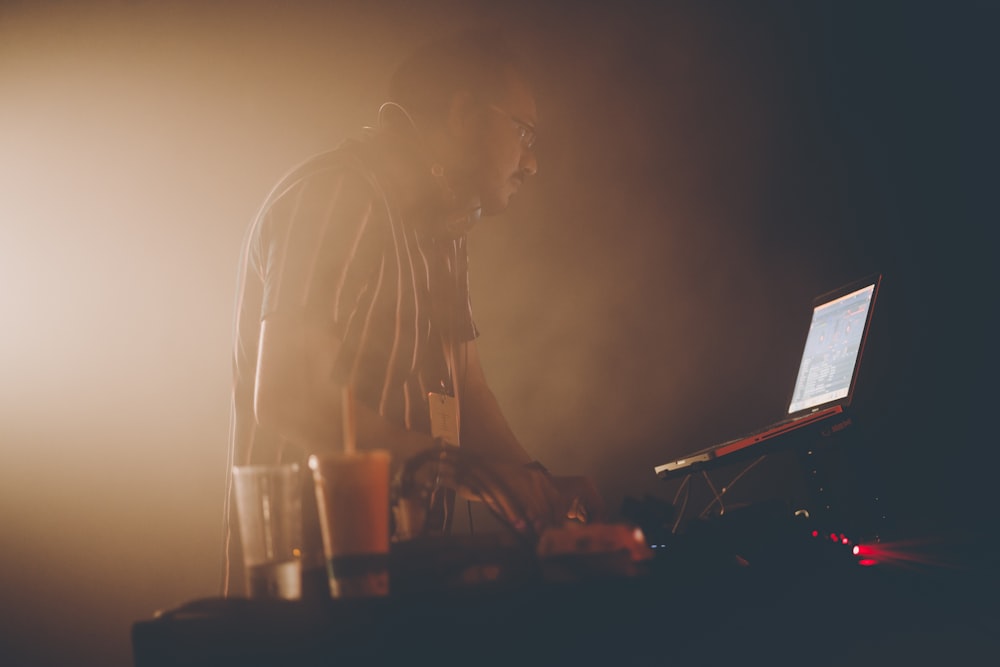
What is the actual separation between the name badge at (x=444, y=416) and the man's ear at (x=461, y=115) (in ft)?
1.83

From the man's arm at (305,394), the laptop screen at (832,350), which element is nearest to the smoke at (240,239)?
the laptop screen at (832,350)

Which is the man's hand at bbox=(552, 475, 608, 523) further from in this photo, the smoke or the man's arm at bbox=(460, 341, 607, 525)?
the smoke

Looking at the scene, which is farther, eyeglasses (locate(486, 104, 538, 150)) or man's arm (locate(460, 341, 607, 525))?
eyeglasses (locate(486, 104, 538, 150))

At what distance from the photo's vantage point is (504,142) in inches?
65.4

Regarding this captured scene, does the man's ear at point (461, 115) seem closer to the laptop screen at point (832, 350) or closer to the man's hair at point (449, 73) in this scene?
the man's hair at point (449, 73)

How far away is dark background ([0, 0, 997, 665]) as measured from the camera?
9.48 feet

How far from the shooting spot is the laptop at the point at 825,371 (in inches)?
80.9

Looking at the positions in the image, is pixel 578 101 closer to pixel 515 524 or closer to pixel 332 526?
pixel 515 524

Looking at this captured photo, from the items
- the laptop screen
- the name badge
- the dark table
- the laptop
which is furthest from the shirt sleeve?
the laptop screen

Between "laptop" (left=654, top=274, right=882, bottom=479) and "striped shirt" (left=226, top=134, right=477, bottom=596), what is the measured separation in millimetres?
881

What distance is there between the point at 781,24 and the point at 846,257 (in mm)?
934

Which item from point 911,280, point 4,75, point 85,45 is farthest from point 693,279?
point 4,75

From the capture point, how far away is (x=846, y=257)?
283cm

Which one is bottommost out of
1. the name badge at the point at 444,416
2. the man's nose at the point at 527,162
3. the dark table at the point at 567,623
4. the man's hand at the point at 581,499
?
the dark table at the point at 567,623
